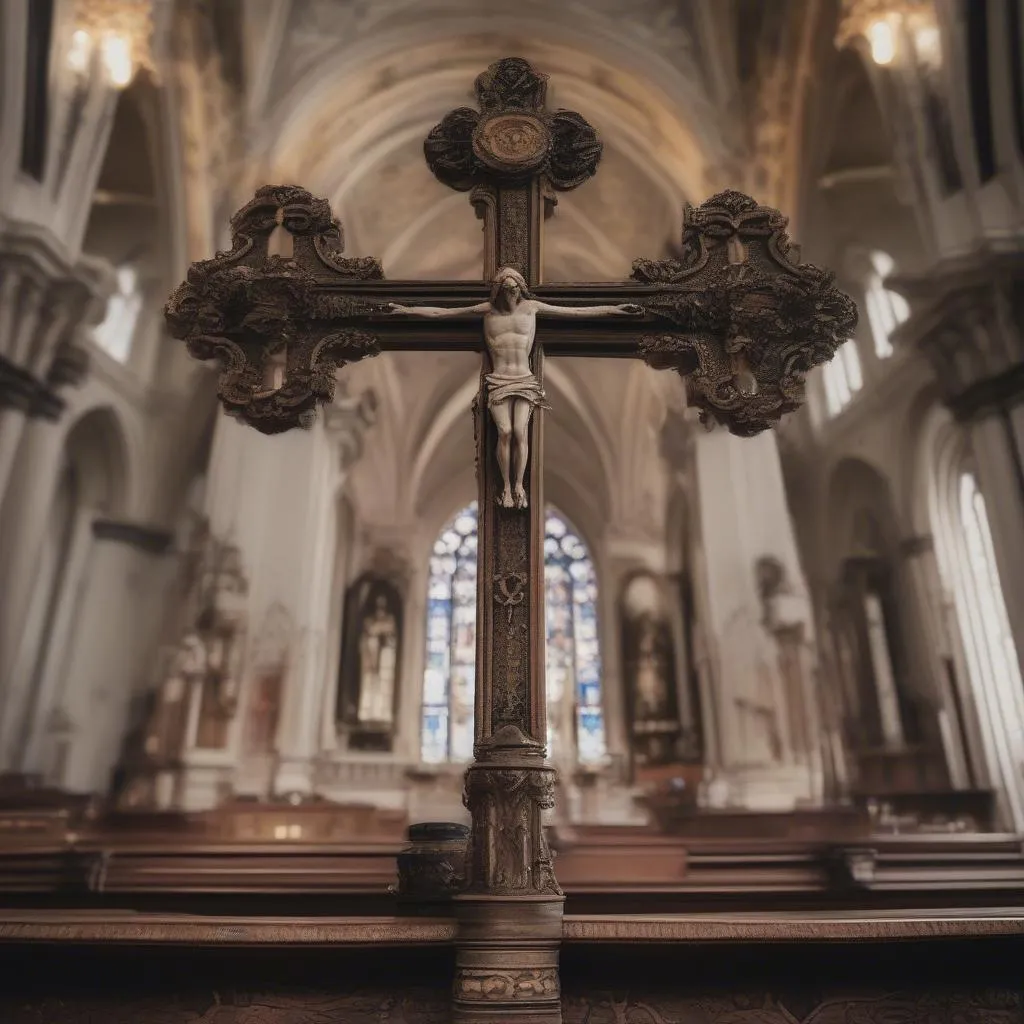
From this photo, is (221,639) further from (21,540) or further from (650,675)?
(650,675)

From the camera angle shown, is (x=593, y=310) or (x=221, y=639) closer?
(x=593, y=310)

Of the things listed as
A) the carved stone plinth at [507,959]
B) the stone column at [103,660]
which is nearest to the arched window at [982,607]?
the carved stone plinth at [507,959]

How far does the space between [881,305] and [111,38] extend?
9191mm

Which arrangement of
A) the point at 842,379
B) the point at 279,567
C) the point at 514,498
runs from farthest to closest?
the point at 842,379 → the point at 279,567 → the point at 514,498

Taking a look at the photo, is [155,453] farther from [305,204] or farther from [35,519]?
[305,204]

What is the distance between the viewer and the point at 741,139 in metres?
11.0

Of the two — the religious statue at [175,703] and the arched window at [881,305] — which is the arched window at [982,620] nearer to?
the arched window at [881,305]

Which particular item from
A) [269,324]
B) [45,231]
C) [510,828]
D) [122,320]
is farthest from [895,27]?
[122,320]

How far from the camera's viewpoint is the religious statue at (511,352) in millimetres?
2592

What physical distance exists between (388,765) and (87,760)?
6625 millimetres

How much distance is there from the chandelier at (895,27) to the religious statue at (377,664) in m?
11.9

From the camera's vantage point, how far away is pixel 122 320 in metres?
10.9

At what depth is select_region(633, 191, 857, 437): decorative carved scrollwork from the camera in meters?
2.72

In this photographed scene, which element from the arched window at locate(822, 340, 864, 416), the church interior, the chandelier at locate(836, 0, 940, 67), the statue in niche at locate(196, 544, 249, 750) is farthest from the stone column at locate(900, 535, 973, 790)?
the statue in niche at locate(196, 544, 249, 750)
